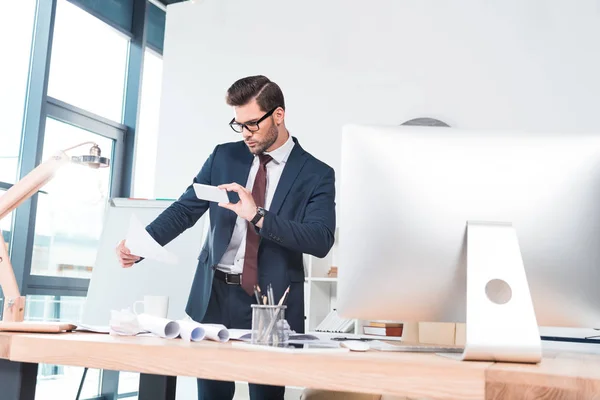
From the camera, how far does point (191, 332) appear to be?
1.27 meters

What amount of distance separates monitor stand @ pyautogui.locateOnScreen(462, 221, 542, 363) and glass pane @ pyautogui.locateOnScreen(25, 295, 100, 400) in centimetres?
348

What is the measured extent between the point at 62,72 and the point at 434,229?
3.75 meters

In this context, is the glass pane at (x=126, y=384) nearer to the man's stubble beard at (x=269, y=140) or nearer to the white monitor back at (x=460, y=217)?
the man's stubble beard at (x=269, y=140)

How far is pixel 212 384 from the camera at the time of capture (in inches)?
72.0

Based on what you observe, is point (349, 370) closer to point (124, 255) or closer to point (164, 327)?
point (164, 327)

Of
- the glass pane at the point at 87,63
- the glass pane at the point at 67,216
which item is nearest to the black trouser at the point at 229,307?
the glass pane at the point at 67,216

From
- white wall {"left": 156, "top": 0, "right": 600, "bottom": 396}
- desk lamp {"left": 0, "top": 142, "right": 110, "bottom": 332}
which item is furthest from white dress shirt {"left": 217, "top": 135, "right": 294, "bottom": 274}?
white wall {"left": 156, "top": 0, "right": 600, "bottom": 396}

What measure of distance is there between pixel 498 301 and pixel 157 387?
80 cm

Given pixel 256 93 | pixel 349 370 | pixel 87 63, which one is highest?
pixel 87 63

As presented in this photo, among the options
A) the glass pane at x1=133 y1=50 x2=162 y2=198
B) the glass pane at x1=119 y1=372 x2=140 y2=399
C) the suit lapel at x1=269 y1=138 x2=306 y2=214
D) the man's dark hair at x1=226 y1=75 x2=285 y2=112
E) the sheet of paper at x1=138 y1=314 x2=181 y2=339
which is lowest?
the glass pane at x1=119 y1=372 x2=140 y2=399

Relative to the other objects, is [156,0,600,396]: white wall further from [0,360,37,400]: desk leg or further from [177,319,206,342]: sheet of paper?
[0,360,37,400]: desk leg

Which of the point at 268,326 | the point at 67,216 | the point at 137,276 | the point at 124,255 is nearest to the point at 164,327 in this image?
the point at 268,326

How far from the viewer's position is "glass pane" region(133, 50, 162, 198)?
498 cm

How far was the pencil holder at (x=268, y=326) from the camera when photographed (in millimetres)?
1253
